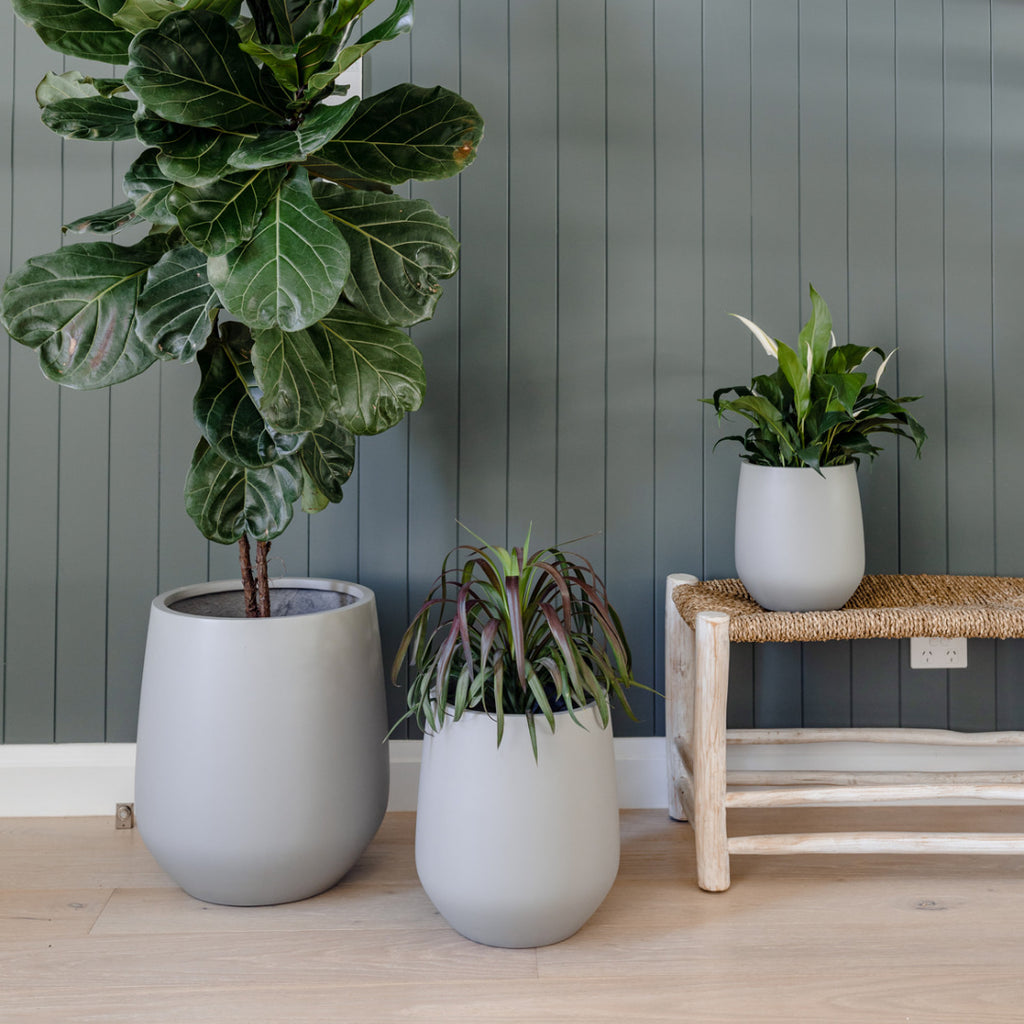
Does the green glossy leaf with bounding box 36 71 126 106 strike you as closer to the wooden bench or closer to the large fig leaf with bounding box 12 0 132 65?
the large fig leaf with bounding box 12 0 132 65

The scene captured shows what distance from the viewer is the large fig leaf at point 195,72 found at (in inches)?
46.4

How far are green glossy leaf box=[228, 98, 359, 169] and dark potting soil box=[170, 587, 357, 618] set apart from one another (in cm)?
80

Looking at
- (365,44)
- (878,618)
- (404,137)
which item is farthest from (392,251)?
(878,618)

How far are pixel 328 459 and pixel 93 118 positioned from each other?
2.04 ft

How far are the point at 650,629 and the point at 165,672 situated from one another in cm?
100

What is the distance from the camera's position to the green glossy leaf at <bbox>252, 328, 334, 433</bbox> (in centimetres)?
132

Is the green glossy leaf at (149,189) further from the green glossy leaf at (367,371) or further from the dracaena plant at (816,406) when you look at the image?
the dracaena plant at (816,406)

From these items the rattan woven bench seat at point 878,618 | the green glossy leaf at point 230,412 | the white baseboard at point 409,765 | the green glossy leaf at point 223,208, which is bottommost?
the white baseboard at point 409,765

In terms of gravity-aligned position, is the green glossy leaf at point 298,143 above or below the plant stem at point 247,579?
above

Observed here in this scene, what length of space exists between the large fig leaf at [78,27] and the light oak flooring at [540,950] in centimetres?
135

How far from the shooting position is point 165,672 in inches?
59.2

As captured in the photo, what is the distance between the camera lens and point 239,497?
152 centimetres

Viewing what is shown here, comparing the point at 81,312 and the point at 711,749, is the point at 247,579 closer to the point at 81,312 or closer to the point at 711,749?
the point at 81,312

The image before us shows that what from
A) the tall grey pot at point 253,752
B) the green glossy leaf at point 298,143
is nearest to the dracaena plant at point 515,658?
the tall grey pot at point 253,752
